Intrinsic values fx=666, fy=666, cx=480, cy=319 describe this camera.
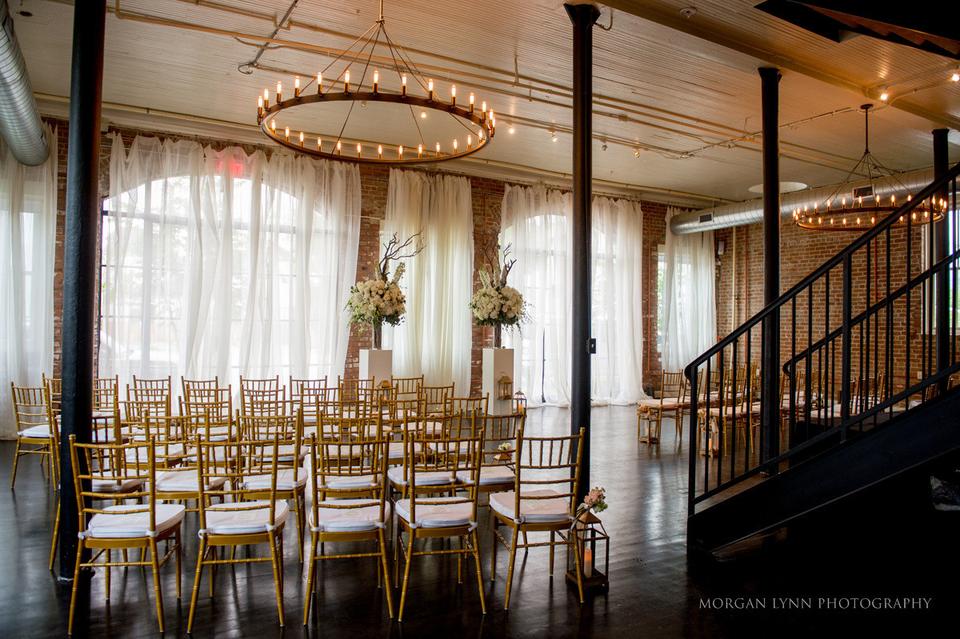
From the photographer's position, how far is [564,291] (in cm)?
1309

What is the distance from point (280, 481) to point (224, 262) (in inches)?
236

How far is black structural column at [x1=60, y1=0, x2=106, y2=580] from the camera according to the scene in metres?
4.32

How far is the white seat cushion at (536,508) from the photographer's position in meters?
4.13

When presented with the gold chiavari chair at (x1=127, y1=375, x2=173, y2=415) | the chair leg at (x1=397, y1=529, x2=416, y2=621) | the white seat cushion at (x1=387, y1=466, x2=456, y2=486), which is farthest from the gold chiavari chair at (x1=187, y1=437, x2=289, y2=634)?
the gold chiavari chair at (x1=127, y1=375, x2=173, y2=415)

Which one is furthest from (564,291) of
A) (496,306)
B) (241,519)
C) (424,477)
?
(241,519)

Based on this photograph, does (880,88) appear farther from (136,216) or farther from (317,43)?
(136,216)

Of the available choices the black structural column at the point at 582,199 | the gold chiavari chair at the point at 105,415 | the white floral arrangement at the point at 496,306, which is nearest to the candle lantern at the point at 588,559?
→ the black structural column at the point at 582,199

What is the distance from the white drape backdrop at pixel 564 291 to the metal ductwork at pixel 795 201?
1.09m

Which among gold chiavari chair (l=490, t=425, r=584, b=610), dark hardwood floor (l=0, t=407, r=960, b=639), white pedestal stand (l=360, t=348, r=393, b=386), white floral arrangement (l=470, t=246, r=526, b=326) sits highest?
white floral arrangement (l=470, t=246, r=526, b=326)

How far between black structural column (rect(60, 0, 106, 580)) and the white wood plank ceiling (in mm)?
1920

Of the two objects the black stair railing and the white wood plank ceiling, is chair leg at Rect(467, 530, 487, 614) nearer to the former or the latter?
the black stair railing

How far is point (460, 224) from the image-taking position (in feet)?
39.2

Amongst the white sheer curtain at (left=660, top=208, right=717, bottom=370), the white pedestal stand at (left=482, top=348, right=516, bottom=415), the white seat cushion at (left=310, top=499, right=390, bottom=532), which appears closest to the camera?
the white seat cushion at (left=310, top=499, right=390, bottom=532)

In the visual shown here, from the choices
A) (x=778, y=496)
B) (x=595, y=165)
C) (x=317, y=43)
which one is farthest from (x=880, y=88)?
(x=317, y=43)
